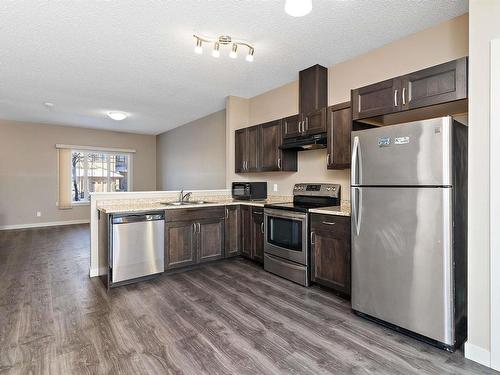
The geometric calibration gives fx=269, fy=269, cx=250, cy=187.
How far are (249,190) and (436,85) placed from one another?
277 cm

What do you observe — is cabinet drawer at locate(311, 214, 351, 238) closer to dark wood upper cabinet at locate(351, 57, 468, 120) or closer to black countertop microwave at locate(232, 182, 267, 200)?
dark wood upper cabinet at locate(351, 57, 468, 120)

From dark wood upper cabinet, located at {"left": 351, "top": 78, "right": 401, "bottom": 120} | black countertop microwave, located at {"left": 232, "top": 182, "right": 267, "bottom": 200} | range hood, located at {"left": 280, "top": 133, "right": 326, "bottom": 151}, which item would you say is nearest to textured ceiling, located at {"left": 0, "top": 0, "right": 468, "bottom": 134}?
dark wood upper cabinet, located at {"left": 351, "top": 78, "right": 401, "bottom": 120}

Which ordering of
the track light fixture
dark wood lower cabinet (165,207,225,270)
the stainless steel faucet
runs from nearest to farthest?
the track light fixture < dark wood lower cabinet (165,207,225,270) < the stainless steel faucet

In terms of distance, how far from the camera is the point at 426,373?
1.69 metres

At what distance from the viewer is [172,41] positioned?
2.91m

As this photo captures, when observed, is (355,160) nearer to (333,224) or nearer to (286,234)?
(333,224)

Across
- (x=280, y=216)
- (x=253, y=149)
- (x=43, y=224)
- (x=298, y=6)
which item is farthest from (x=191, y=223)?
(x=43, y=224)

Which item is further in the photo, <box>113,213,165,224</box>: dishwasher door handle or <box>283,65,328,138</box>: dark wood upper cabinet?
<box>283,65,328,138</box>: dark wood upper cabinet

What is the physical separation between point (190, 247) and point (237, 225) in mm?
818

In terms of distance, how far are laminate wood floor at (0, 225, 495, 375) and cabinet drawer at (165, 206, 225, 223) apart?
76 centimetres

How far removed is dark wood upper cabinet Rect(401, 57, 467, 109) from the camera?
201 centimetres

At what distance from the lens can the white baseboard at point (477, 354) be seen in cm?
176

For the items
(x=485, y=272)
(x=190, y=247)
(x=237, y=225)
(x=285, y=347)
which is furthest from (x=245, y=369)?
(x=237, y=225)

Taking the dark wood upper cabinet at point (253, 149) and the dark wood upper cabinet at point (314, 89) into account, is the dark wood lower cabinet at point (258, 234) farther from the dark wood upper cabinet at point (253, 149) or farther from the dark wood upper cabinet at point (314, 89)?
the dark wood upper cabinet at point (314, 89)
